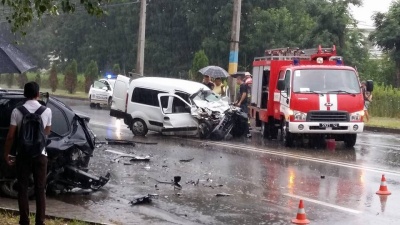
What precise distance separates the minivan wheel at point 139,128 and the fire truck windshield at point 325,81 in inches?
184

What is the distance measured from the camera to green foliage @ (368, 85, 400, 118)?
32031 millimetres

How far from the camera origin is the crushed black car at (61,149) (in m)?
10.8

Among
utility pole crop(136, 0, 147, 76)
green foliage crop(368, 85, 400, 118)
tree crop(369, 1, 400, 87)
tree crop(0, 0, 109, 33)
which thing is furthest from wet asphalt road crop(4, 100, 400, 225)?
tree crop(369, 1, 400, 87)

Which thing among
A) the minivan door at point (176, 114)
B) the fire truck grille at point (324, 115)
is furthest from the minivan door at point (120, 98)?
the fire truck grille at point (324, 115)

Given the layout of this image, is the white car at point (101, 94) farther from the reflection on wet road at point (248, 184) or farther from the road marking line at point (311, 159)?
the road marking line at point (311, 159)

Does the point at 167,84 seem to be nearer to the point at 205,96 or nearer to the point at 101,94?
the point at 205,96

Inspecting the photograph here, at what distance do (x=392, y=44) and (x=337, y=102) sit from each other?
2327 centimetres

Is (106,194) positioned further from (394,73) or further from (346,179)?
(394,73)

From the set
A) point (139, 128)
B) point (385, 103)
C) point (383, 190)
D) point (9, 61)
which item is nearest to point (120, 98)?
point (139, 128)

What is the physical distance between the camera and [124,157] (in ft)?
52.9

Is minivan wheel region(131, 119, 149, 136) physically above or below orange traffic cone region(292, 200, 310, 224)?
above

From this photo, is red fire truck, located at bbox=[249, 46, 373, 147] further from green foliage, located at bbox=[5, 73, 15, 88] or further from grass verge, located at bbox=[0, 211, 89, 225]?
green foliage, located at bbox=[5, 73, 15, 88]

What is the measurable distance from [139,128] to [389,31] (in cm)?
2277

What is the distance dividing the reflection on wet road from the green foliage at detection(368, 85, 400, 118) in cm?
1279
